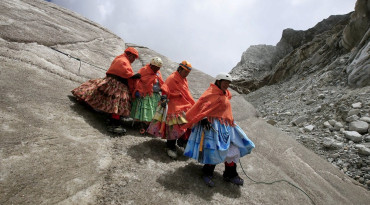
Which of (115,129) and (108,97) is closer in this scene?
(115,129)

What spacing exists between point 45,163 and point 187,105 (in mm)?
2444

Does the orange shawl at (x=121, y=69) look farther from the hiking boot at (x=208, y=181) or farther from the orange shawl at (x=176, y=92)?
the hiking boot at (x=208, y=181)

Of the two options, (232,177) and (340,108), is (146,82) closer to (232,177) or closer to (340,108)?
(232,177)

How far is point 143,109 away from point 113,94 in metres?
0.66

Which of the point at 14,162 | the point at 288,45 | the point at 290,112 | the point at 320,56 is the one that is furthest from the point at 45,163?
the point at 288,45

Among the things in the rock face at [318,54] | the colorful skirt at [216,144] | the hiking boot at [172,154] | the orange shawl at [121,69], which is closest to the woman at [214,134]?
the colorful skirt at [216,144]

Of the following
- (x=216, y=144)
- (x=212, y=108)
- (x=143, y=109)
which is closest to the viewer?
(x=216, y=144)

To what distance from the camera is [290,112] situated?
500 inches

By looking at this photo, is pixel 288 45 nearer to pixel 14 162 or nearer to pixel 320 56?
pixel 320 56

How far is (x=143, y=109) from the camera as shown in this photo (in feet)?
15.5

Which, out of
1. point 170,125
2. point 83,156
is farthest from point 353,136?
point 83,156

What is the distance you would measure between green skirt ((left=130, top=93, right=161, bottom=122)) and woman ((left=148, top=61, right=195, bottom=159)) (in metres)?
0.35

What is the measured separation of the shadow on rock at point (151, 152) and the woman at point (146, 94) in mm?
470

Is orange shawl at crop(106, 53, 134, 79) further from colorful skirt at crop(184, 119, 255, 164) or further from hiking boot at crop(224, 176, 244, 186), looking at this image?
hiking boot at crop(224, 176, 244, 186)
